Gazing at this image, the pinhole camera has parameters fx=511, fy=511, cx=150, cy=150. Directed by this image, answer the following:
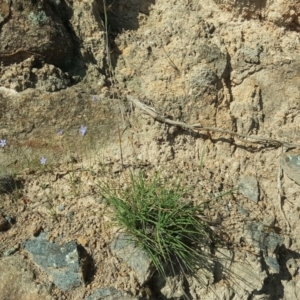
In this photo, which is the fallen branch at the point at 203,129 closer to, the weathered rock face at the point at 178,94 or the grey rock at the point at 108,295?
the weathered rock face at the point at 178,94

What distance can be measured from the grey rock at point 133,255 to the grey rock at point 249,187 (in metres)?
0.79

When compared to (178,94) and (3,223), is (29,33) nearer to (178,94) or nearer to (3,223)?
(178,94)

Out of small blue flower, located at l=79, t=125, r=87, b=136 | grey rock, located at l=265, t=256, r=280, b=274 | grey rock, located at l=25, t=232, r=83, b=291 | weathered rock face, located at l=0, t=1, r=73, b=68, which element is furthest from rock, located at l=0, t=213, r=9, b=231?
grey rock, located at l=265, t=256, r=280, b=274

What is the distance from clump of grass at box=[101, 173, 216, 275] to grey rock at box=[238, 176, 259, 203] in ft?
1.35

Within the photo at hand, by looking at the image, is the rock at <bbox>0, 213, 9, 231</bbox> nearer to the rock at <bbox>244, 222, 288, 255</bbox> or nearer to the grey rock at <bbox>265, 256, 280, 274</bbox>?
the rock at <bbox>244, 222, 288, 255</bbox>

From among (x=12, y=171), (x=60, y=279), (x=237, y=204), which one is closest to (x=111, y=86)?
(x=12, y=171)

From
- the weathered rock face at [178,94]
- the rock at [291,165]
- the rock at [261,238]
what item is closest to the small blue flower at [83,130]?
the weathered rock face at [178,94]

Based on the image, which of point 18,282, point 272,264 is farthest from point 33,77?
point 272,264

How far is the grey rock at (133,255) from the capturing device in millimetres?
2572

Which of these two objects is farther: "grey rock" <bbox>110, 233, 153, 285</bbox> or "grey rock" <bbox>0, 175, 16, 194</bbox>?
"grey rock" <bbox>0, 175, 16, 194</bbox>

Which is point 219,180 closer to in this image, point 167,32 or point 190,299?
point 190,299

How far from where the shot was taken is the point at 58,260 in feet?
8.32

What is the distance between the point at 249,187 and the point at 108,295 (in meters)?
1.10

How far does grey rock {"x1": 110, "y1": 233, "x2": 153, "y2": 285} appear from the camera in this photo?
2.57m
